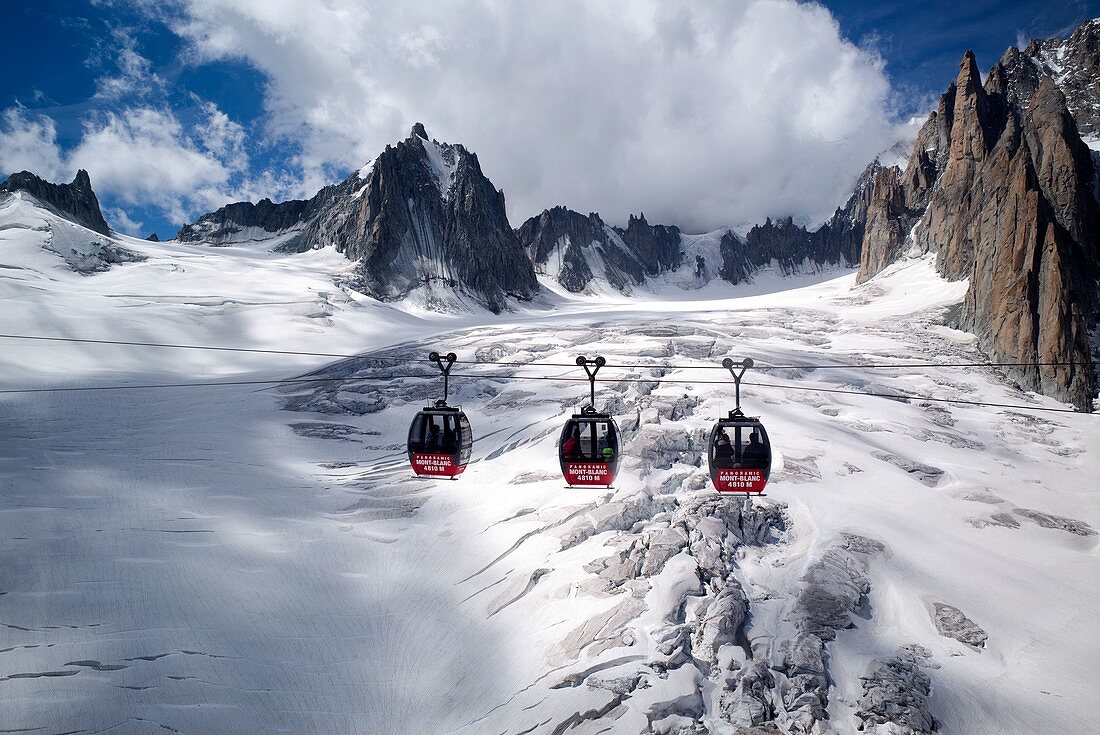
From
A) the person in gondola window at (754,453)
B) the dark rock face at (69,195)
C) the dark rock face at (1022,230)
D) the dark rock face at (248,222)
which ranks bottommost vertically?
the person in gondola window at (754,453)

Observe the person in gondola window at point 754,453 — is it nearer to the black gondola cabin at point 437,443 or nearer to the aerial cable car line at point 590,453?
the aerial cable car line at point 590,453

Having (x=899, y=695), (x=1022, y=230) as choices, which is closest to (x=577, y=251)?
(x=1022, y=230)

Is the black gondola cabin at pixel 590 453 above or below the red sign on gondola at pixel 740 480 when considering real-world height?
above

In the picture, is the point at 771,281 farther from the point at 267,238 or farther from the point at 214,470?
the point at 214,470

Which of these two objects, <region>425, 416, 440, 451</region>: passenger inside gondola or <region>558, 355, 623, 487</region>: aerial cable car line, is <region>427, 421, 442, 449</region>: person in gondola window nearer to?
<region>425, 416, 440, 451</region>: passenger inside gondola

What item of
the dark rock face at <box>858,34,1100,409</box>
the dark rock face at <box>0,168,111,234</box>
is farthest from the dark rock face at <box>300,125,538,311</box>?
the dark rock face at <box>858,34,1100,409</box>

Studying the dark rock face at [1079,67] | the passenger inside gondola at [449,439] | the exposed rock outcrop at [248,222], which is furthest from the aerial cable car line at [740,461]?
the exposed rock outcrop at [248,222]

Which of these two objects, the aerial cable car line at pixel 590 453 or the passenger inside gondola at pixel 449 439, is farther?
the passenger inside gondola at pixel 449 439

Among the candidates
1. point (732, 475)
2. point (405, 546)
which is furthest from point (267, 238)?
point (732, 475)
